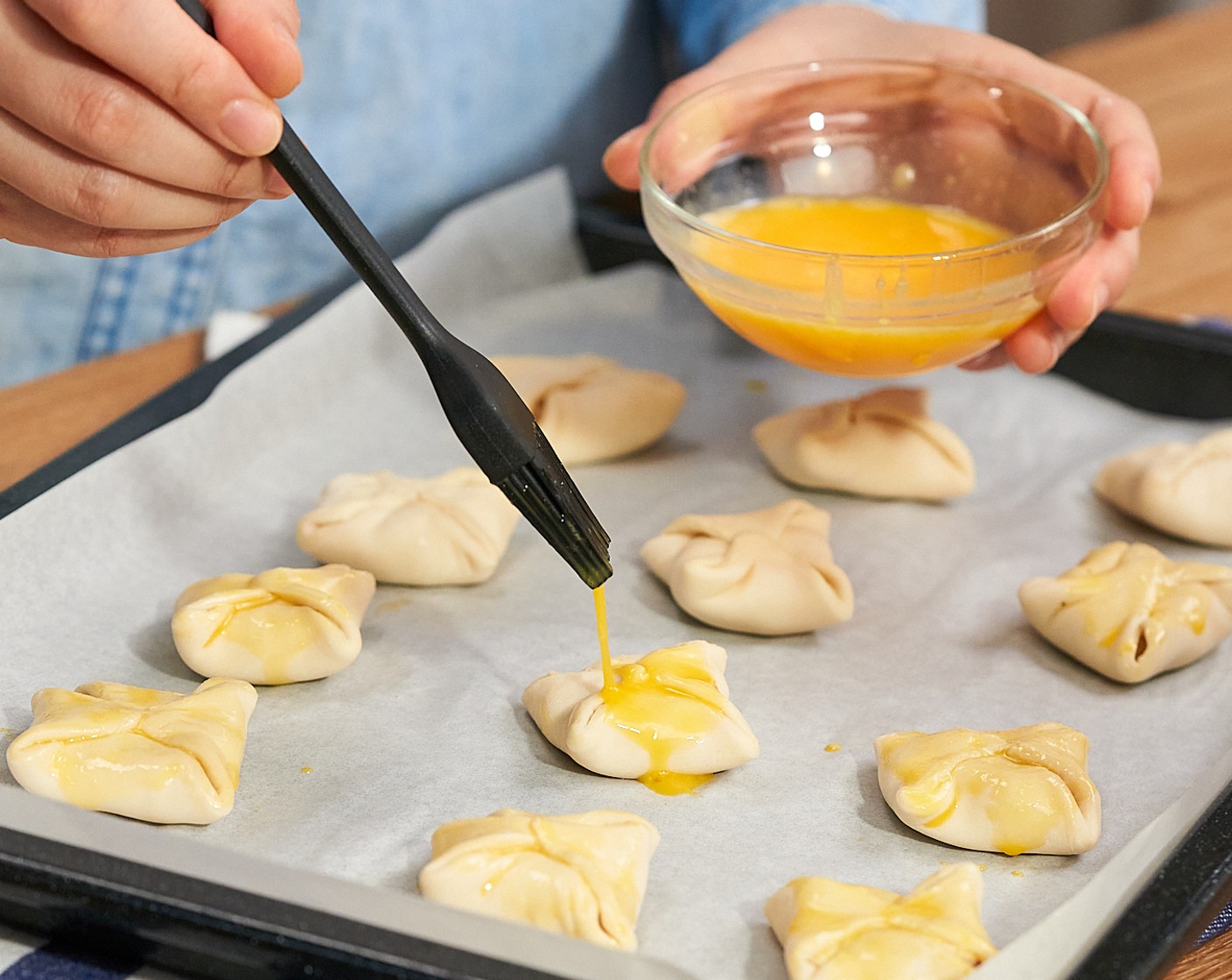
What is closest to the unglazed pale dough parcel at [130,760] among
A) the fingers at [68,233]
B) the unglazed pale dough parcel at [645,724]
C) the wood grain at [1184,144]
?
the unglazed pale dough parcel at [645,724]

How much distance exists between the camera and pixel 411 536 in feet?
4.28

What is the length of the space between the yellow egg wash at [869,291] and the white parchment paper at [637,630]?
0.25 m

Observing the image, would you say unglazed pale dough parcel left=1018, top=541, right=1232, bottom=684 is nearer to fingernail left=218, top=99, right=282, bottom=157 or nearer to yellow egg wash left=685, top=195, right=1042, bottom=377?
yellow egg wash left=685, top=195, right=1042, bottom=377

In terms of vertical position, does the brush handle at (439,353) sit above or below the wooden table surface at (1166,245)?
above

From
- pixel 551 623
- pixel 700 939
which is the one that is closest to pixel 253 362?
pixel 551 623

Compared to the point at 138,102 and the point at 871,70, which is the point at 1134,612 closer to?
the point at 871,70

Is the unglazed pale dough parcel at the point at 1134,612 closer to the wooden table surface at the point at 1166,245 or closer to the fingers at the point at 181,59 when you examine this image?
the wooden table surface at the point at 1166,245

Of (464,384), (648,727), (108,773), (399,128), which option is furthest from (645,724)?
(399,128)

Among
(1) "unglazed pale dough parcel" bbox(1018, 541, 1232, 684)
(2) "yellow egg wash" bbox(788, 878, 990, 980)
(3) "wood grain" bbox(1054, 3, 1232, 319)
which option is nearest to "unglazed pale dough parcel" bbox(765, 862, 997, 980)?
(2) "yellow egg wash" bbox(788, 878, 990, 980)

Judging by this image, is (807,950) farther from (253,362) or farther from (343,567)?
(253,362)

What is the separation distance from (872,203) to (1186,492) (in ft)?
1.49

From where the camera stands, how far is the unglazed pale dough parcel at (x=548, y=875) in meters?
0.91

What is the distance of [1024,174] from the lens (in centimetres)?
142

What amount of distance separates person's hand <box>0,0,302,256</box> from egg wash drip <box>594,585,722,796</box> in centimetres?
46
